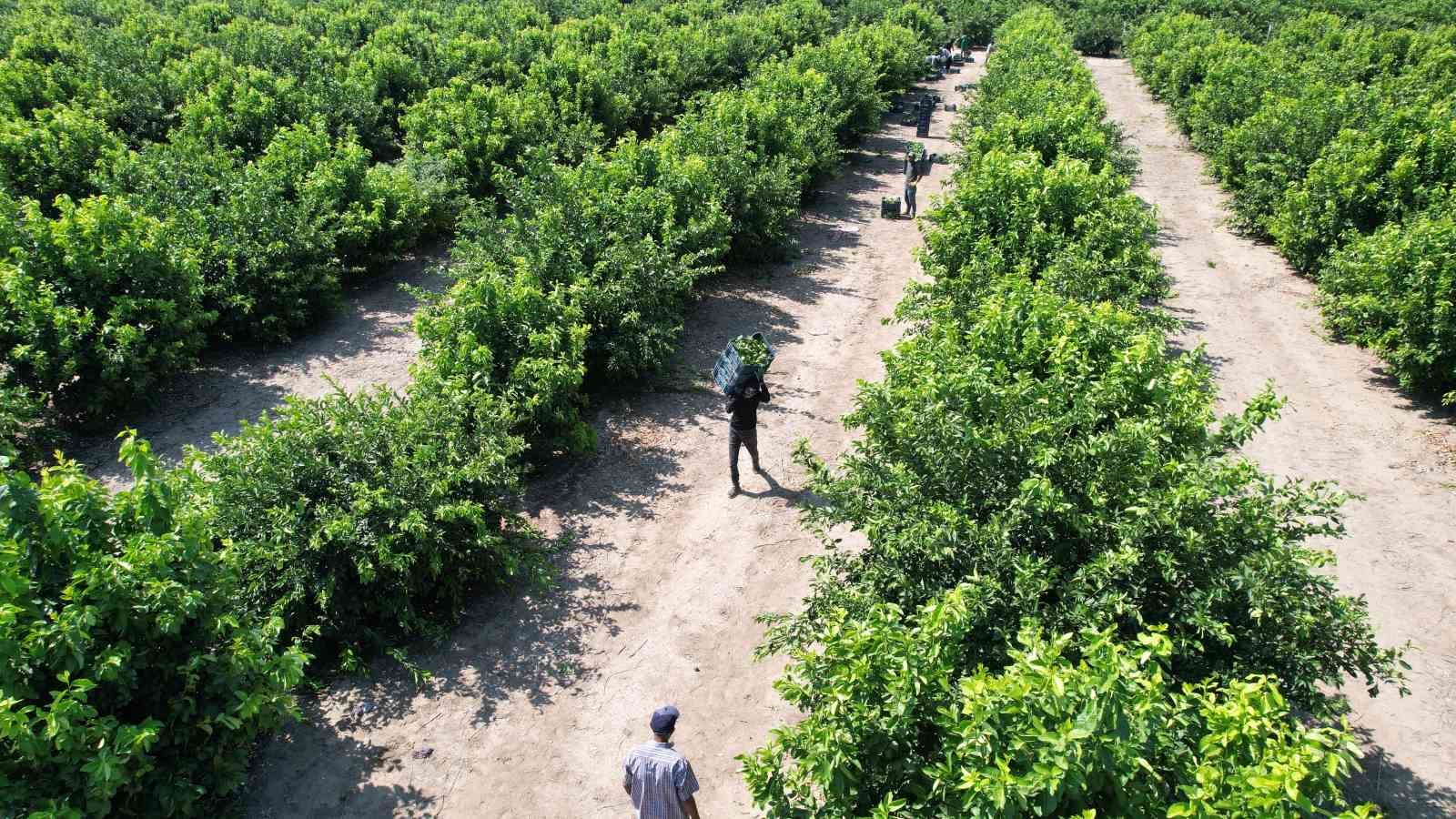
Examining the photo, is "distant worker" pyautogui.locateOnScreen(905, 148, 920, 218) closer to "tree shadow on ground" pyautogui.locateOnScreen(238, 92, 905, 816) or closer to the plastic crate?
"tree shadow on ground" pyautogui.locateOnScreen(238, 92, 905, 816)

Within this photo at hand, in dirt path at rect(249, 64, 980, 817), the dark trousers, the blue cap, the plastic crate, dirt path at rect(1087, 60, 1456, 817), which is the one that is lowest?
dirt path at rect(249, 64, 980, 817)

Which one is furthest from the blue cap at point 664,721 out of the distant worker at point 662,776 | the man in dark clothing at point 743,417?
the man in dark clothing at point 743,417

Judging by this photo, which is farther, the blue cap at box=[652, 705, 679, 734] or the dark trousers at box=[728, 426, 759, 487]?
the dark trousers at box=[728, 426, 759, 487]

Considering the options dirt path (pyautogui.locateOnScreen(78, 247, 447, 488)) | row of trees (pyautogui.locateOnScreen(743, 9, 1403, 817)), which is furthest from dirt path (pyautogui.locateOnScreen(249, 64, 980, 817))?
dirt path (pyautogui.locateOnScreen(78, 247, 447, 488))

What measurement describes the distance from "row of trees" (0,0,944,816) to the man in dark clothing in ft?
6.08

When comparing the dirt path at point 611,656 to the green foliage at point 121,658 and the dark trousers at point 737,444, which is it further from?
the green foliage at point 121,658

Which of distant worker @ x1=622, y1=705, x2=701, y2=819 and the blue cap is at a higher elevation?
the blue cap

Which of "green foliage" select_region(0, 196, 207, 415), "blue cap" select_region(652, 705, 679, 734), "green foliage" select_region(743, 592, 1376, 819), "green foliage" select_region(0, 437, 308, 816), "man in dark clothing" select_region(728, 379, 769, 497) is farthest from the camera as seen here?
"green foliage" select_region(0, 196, 207, 415)

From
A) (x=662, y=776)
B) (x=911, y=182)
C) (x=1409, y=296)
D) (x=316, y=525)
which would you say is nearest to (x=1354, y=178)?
(x=1409, y=296)

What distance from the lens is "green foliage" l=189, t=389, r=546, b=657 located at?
735 cm

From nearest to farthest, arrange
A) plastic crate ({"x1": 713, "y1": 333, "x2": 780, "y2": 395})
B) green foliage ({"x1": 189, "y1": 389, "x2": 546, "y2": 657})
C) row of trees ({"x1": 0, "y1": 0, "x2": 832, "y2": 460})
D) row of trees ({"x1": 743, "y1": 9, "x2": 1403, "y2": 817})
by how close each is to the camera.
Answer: row of trees ({"x1": 743, "y1": 9, "x2": 1403, "y2": 817}) < green foliage ({"x1": 189, "y1": 389, "x2": 546, "y2": 657}) < plastic crate ({"x1": 713, "y1": 333, "x2": 780, "y2": 395}) < row of trees ({"x1": 0, "y1": 0, "x2": 832, "y2": 460})

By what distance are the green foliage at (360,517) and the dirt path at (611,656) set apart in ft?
A: 1.82

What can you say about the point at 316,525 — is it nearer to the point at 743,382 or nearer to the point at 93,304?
the point at 743,382

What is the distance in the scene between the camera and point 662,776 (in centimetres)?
560
